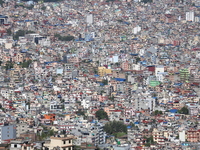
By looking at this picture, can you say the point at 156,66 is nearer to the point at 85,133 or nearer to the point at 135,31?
the point at 135,31

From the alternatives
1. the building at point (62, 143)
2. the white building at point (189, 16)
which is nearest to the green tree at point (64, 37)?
the white building at point (189, 16)

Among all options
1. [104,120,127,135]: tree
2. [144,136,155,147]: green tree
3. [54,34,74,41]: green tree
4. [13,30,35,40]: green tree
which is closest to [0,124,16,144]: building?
[104,120,127,135]: tree

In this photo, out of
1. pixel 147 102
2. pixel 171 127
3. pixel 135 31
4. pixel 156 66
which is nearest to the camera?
pixel 171 127

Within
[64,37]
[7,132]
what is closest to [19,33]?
[64,37]

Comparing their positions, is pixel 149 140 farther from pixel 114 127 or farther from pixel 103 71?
pixel 103 71

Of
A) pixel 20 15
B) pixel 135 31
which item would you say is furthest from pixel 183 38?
pixel 20 15

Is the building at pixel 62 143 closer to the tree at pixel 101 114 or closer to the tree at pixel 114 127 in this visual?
the tree at pixel 114 127

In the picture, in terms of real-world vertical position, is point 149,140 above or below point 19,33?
below

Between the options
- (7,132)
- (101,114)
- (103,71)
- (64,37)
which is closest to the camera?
(7,132)

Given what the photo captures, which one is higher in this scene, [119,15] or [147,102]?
[119,15]
